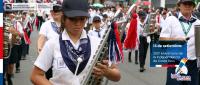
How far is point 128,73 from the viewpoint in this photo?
42.6 ft

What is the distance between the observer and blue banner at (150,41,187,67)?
6305mm

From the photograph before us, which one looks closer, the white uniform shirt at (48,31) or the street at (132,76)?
the white uniform shirt at (48,31)

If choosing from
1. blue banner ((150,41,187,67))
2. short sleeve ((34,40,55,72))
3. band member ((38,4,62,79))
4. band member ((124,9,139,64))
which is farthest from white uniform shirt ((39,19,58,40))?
band member ((124,9,139,64))

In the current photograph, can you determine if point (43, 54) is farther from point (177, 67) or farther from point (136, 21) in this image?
point (136, 21)

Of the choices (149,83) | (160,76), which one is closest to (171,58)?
(149,83)

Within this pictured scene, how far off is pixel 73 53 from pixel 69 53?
0.03 metres

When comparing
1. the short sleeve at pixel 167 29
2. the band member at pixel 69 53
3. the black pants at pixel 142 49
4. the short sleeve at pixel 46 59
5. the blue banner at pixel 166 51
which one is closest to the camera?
the band member at pixel 69 53

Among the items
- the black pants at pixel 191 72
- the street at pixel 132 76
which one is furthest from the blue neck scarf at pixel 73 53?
the street at pixel 132 76

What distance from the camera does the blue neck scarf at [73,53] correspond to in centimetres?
357

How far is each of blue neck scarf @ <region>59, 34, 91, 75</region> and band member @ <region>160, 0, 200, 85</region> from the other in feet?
10.7

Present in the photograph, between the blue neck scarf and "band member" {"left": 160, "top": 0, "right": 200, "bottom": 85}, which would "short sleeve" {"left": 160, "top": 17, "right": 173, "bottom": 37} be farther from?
the blue neck scarf

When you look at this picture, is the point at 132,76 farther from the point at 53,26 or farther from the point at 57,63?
the point at 57,63

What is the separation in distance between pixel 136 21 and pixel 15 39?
15.5 ft

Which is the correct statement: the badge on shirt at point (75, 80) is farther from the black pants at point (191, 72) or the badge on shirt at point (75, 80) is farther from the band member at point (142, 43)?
the band member at point (142, 43)
